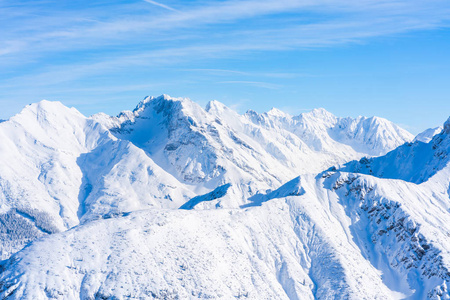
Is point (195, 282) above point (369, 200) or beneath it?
beneath

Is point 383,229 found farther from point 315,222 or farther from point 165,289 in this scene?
point 165,289

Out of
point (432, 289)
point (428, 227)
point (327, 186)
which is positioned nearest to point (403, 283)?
point (432, 289)

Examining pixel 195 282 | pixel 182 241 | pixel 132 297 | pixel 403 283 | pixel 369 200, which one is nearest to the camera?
pixel 132 297

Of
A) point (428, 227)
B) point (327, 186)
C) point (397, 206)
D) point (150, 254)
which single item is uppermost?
point (327, 186)

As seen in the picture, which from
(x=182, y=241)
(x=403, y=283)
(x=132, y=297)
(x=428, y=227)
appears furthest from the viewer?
(x=428, y=227)

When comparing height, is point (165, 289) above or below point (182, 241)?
below

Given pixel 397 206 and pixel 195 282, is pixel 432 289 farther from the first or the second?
pixel 195 282

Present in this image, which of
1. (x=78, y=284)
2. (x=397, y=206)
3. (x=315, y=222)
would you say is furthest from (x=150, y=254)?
(x=397, y=206)

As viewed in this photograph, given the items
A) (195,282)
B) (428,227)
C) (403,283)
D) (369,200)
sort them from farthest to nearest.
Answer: (369,200), (428,227), (403,283), (195,282)

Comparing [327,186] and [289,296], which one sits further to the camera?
[327,186]
